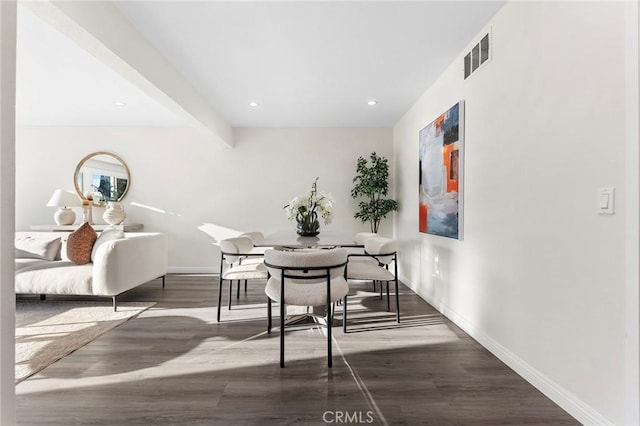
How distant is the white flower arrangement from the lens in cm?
337

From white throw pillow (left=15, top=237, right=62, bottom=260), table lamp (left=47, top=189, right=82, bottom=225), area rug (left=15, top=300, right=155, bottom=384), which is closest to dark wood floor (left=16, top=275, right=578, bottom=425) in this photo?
area rug (left=15, top=300, right=155, bottom=384)

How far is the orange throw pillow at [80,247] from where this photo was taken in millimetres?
3791

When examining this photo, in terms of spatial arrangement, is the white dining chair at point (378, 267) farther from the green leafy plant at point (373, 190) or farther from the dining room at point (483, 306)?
the green leafy plant at point (373, 190)

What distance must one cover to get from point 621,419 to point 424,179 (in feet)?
9.34

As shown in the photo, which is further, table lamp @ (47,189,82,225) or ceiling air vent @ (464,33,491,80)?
table lamp @ (47,189,82,225)

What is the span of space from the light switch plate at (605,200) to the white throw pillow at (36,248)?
5.46 metres

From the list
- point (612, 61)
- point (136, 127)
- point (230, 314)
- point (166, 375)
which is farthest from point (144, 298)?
point (612, 61)

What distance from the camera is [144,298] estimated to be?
4.10 m

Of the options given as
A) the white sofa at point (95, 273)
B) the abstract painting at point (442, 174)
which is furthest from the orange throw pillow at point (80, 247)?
the abstract painting at point (442, 174)

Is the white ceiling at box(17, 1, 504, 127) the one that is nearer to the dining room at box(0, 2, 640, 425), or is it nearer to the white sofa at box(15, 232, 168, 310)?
the dining room at box(0, 2, 640, 425)

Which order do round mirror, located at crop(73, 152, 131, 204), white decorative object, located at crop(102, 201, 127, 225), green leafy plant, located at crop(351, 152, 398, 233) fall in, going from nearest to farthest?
white decorative object, located at crop(102, 201, 127, 225)
green leafy plant, located at crop(351, 152, 398, 233)
round mirror, located at crop(73, 152, 131, 204)

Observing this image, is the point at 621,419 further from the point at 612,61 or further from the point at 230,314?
the point at 230,314

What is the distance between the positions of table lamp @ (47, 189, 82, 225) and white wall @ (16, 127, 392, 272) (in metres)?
0.79

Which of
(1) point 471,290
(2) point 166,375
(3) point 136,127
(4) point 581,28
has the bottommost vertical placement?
(2) point 166,375
